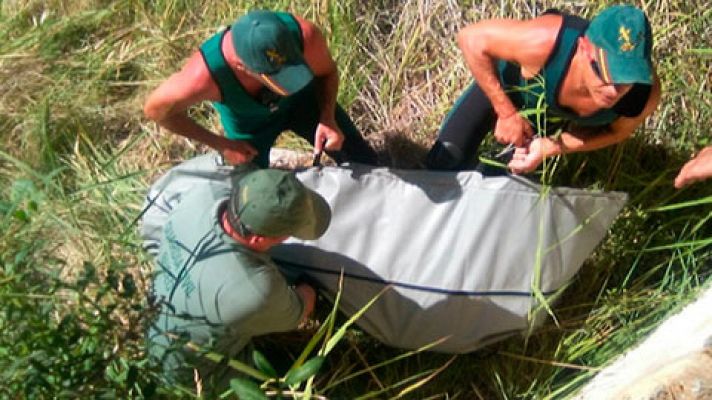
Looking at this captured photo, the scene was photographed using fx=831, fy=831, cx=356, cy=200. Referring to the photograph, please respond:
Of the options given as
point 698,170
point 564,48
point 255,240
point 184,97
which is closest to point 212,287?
point 255,240

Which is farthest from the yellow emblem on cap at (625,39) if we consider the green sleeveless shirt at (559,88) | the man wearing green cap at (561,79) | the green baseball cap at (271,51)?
the green baseball cap at (271,51)

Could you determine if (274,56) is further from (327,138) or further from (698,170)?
(698,170)

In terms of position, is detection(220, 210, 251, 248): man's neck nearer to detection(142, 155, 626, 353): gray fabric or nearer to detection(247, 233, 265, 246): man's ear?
detection(247, 233, 265, 246): man's ear

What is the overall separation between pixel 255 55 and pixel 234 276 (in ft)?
1.84

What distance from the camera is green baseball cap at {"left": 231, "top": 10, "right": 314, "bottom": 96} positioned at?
2.10m

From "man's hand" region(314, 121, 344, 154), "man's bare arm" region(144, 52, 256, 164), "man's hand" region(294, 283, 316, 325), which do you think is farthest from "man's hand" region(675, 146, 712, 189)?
"man's bare arm" region(144, 52, 256, 164)

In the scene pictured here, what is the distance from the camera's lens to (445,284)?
2.38 m

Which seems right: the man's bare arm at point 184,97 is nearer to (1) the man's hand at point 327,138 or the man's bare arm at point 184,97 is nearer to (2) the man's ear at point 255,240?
(1) the man's hand at point 327,138

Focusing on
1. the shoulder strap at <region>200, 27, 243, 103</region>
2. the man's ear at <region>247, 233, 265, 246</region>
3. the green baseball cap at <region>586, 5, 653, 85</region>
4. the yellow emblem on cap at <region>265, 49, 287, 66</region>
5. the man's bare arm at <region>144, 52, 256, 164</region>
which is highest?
the green baseball cap at <region>586, 5, 653, 85</region>

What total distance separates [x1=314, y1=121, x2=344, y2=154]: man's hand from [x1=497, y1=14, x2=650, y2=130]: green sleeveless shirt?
0.51 metres

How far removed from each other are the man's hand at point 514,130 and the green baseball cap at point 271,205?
0.64 metres

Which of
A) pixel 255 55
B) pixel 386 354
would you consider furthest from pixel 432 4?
pixel 386 354

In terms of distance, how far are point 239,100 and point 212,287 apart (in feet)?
1.95

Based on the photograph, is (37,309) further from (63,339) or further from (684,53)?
(684,53)
